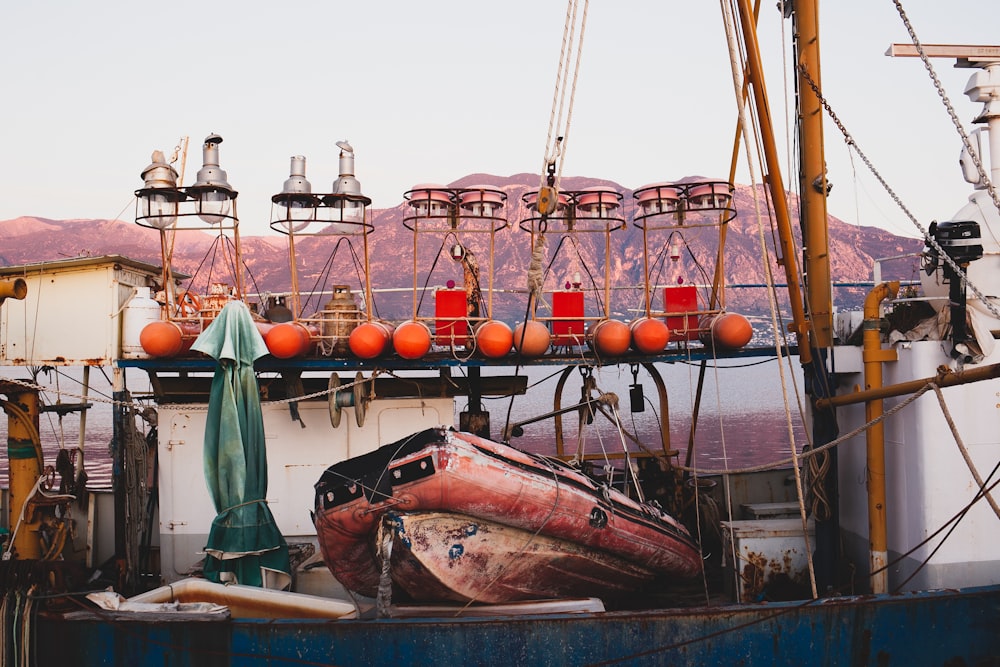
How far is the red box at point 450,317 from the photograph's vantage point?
10.1m

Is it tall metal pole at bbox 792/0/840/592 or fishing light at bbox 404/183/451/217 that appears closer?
tall metal pole at bbox 792/0/840/592

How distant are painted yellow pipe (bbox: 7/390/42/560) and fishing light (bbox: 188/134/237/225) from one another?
3.17 m

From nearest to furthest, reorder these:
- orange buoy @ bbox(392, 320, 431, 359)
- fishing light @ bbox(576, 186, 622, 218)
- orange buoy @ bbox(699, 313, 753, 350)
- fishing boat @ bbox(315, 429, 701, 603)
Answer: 1. fishing boat @ bbox(315, 429, 701, 603)
2. orange buoy @ bbox(392, 320, 431, 359)
3. orange buoy @ bbox(699, 313, 753, 350)
4. fishing light @ bbox(576, 186, 622, 218)

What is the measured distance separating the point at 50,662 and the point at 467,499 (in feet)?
14.8

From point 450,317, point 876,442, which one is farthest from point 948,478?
point 450,317

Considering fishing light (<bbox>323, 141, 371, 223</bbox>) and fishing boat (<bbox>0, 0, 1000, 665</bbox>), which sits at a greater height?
fishing light (<bbox>323, 141, 371, 223</bbox>)

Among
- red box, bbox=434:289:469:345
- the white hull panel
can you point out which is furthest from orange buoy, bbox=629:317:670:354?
the white hull panel

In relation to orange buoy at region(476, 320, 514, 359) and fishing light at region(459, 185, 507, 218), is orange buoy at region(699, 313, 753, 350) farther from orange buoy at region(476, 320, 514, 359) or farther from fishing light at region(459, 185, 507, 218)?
fishing light at region(459, 185, 507, 218)

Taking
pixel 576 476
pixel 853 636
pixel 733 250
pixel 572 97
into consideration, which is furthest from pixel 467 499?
pixel 733 250

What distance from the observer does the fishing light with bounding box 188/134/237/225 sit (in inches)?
412

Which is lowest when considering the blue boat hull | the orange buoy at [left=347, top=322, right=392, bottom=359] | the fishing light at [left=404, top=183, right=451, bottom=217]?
the blue boat hull

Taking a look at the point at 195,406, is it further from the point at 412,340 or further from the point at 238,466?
the point at 412,340

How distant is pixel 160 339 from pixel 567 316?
16.3 ft

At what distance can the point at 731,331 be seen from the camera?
10109 millimetres
